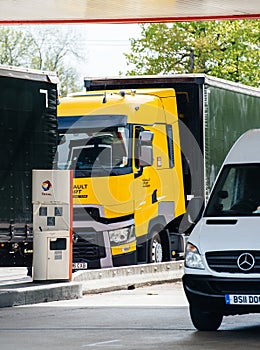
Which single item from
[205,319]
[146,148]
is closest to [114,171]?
[146,148]

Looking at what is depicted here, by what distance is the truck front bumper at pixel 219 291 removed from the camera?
44.5 feet

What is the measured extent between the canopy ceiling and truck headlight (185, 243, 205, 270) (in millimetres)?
8732

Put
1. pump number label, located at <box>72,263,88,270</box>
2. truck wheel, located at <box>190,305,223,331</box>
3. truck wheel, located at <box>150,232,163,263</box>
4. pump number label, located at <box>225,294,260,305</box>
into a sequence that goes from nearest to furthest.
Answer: pump number label, located at <box>225,294,260,305</box>, truck wheel, located at <box>190,305,223,331</box>, pump number label, located at <box>72,263,88,270</box>, truck wheel, located at <box>150,232,163,263</box>

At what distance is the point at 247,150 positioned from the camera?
15.1 m

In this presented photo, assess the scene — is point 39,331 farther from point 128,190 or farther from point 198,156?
point 198,156

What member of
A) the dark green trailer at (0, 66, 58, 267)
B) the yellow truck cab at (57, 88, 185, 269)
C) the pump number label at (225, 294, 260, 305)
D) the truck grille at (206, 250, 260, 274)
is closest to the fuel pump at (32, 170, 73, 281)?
the dark green trailer at (0, 66, 58, 267)

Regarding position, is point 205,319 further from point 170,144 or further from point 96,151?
point 170,144

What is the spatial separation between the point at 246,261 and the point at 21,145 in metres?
7.64

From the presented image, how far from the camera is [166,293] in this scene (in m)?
21.1

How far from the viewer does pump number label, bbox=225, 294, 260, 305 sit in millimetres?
13492

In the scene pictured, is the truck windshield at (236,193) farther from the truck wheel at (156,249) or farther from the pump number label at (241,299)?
the truck wheel at (156,249)

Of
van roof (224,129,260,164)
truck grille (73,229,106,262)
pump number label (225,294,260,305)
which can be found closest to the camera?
pump number label (225,294,260,305)

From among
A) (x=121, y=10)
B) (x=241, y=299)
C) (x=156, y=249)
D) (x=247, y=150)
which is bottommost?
(x=156, y=249)

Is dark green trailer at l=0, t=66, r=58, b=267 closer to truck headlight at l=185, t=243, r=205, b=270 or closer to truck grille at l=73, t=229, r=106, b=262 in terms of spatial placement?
truck grille at l=73, t=229, r=106, b=262
